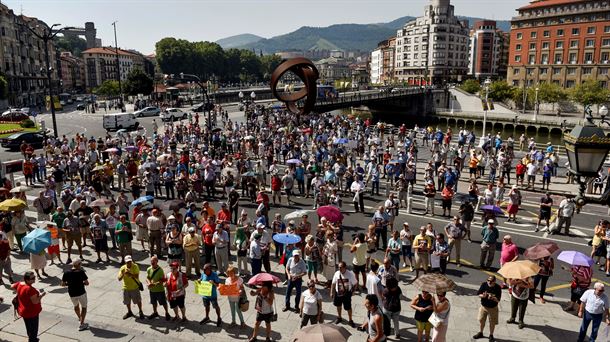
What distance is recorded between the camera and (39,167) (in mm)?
25406

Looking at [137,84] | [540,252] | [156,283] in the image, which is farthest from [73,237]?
[137,84]

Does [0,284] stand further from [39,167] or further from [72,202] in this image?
[39,167]

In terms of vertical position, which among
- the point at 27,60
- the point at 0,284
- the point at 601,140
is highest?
the point at 27,60

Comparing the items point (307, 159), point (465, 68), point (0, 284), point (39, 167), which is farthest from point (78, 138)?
point (465, 68)

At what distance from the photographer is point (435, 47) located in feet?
496

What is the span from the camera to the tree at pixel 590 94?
72.8 m

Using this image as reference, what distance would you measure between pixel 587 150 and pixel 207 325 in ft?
28.1

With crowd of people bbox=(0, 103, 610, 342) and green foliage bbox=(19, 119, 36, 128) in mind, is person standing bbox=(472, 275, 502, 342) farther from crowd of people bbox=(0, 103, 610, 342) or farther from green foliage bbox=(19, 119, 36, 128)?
green foliage bbox=(19, 119, 36, 128)

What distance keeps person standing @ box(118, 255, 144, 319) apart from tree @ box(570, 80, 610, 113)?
254 feet

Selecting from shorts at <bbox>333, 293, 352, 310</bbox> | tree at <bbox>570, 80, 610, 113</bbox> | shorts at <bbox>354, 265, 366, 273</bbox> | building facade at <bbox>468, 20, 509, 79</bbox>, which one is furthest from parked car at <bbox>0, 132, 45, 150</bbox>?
building facade at <bbox>468, 20, 509, 79</bbox>

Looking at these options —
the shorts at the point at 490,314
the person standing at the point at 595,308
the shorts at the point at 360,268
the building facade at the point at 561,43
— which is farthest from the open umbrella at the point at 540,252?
the building facade at the point at 561,43

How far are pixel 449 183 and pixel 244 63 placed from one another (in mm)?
164192

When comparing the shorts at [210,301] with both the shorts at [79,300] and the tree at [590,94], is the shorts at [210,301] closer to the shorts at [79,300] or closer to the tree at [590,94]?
the shorts at [79,300]

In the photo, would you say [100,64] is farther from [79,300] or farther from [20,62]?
[79,300]
